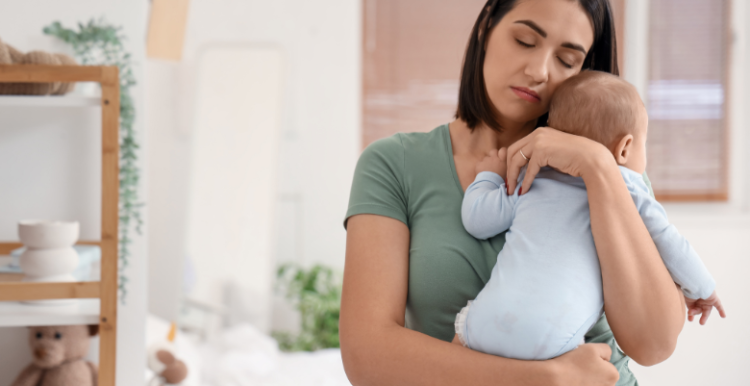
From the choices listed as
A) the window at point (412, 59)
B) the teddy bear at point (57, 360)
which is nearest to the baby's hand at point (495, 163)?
the teddy bear at point (57, 360)

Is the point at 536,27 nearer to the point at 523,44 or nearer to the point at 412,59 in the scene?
the point at 523,44

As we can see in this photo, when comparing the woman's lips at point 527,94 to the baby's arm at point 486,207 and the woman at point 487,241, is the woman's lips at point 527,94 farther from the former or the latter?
the baby's arm at point 486,207

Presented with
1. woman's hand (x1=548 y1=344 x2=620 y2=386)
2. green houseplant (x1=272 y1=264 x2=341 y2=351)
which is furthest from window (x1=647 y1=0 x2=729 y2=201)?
woman's hand (x1=548 y1=344 x2=620 y2=386)

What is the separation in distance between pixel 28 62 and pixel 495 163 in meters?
1.04

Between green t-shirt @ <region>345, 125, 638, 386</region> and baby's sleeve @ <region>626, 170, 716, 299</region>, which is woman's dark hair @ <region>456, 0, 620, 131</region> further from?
baby's sleeve @ <region>626, 170, 716, 299</region>

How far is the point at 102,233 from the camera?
1.25 metres

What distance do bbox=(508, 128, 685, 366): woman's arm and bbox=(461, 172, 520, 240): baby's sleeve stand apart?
0.31 ft

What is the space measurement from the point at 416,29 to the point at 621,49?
1.05 meters

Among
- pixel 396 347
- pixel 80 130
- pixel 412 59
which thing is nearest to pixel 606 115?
pixel 396 347

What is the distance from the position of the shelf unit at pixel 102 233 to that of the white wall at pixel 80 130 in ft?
0.19

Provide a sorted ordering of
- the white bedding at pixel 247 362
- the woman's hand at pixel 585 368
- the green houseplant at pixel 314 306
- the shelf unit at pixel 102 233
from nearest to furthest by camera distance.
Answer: the woman's hand at pixel 585 368 < the shelf unit at pixel 102 233 < the white bedding at pixel 247 362 < the green houseplant at pixel 314 306

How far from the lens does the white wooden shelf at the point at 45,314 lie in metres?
1.22

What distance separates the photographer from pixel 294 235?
3.08 meters

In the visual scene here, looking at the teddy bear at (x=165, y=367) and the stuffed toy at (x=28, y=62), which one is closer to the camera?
the stuffed toy at (x=28, y=62)
